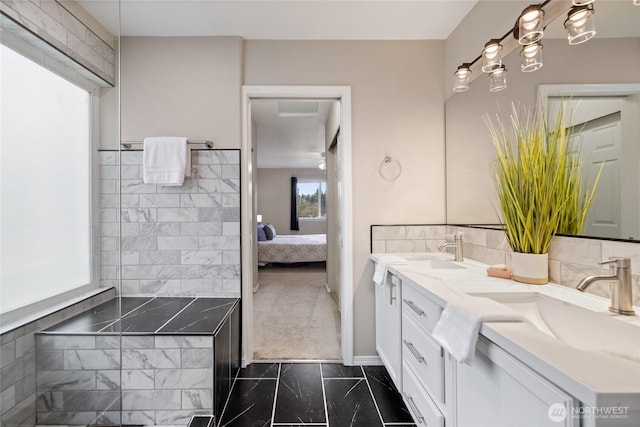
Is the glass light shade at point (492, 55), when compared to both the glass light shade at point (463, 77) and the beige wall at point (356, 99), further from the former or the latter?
the beige wall at point (356, 99)

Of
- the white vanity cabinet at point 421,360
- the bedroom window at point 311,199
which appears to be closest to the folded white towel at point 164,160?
the white vanity cabinet at point 421,360

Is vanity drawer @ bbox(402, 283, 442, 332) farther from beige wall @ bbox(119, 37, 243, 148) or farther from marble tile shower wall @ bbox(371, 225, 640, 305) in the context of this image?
beige wall @ bbox(119, 37, 243, 148)

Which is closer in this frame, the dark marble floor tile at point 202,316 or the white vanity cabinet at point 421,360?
the white vanity cabinet at point 421,360

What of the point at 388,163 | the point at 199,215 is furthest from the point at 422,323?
the point at 199,215

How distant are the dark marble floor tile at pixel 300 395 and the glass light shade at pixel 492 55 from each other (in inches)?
87.0

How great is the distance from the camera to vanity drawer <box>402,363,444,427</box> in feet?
3.74

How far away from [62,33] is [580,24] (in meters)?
2.54

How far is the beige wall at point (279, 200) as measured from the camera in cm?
817

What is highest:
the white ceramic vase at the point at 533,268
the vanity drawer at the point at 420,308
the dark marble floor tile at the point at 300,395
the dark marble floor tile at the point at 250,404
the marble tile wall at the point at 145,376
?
the white ceramic vase at the point at 533,268

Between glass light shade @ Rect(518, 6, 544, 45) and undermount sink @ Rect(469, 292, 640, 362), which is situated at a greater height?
glass light shade @ Rect(518, 6, 544, 45)

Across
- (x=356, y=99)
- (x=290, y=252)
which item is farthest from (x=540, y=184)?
(x=290, y=252)

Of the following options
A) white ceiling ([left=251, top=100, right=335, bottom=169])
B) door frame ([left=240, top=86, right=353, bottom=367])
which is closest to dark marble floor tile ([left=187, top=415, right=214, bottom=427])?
door frame ([left=240, top=86, right=353, bottom=367])

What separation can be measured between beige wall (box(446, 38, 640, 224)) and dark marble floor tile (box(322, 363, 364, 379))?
1341mm

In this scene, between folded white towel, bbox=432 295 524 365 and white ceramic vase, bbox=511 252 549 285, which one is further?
white ceramic vase, bbox=511 252 549 285
